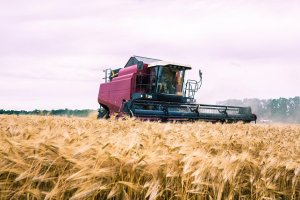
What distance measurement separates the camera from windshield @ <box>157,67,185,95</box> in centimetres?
1464

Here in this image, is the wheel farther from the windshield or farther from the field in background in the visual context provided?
the field in background

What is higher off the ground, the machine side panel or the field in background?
the machine side panel

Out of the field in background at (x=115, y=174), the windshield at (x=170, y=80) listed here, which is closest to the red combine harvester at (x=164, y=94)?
the windshield at (x=170, y=80)

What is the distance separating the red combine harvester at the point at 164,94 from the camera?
12.9 metres

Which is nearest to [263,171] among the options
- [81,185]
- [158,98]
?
[81,185]

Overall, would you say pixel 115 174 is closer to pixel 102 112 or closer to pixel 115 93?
pixel 115 93

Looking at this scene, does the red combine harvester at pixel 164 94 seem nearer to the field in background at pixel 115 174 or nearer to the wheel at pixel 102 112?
the wheel at pixel 102 112

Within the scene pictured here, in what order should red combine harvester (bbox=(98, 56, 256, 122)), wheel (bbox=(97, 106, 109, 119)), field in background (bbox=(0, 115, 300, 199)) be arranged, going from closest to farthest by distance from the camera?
1. field in background (bbox=(0, 115, 300, 199))
2. red combine harvester (bbox=(98, 56, 256, 122))
3. wheel (bbox=(97, 106, 109, 119))

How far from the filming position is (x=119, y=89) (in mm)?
A: 15945

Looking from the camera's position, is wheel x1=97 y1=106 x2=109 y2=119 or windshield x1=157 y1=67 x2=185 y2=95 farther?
wheel x1=97 y1=106 x2=109 y2=119

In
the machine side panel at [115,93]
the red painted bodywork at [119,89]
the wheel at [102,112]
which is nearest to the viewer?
the red painted bodywork at [119,89]

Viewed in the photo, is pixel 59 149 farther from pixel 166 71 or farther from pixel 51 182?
pixel 166 71

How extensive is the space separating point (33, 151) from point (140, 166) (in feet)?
2.36

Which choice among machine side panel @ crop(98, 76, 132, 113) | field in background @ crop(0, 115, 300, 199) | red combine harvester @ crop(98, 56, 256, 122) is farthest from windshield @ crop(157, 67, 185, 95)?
field in background @ crop(0, 115, 300, 199)
